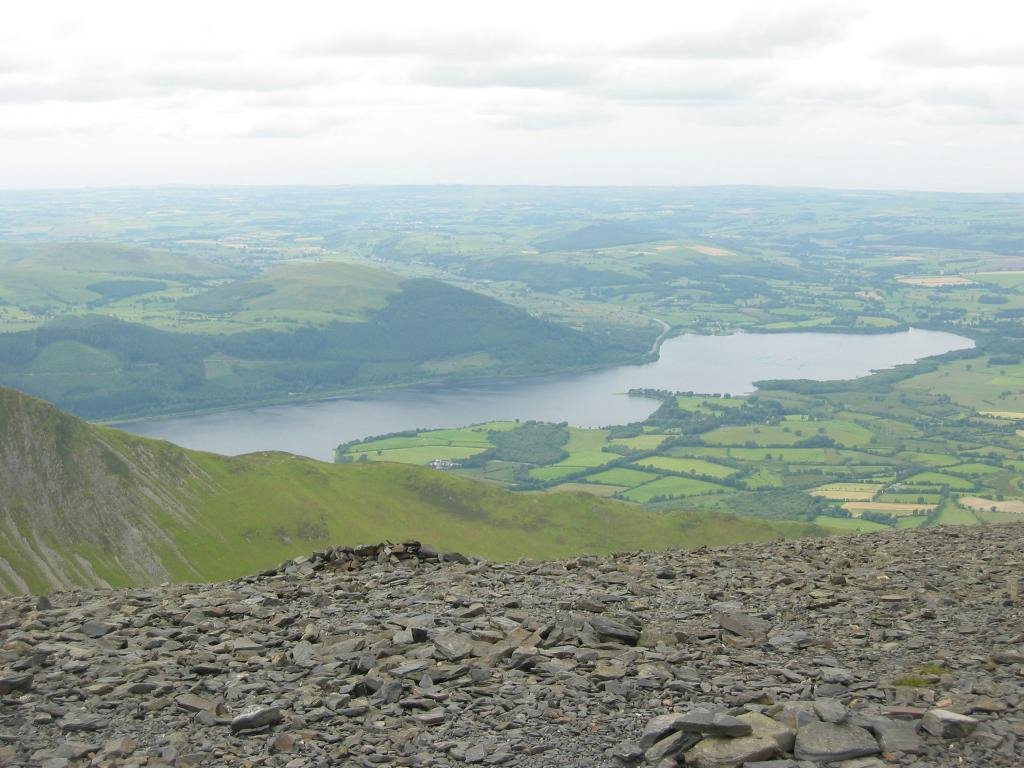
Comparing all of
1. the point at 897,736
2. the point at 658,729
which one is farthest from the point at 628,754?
the point at 897,736

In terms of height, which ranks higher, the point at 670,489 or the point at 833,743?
the point at 833,743

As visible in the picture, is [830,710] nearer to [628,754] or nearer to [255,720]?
[628,754]

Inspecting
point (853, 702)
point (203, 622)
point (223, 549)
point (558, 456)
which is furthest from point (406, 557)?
point (558, 456)

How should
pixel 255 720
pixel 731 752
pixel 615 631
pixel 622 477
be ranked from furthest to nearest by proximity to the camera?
pixel 622 477
pixel 615 631
pixel 255 720
pixel 731 752

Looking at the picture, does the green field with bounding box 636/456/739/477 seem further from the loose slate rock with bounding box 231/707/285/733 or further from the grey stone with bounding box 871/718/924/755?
the loose slate rock with bounding box 231/707/285/733

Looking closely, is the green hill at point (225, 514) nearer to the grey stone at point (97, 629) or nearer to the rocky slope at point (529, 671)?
the grey stone at point (97, 629)

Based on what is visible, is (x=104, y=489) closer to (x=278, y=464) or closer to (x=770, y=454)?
(x=278, y=464)
